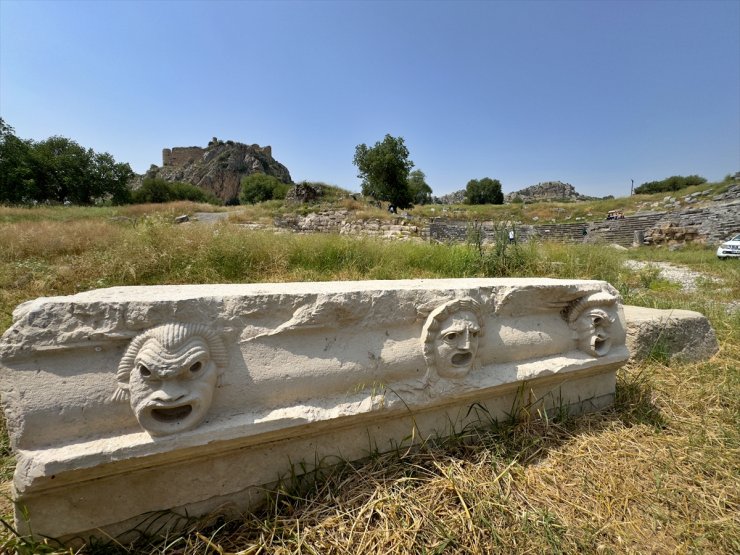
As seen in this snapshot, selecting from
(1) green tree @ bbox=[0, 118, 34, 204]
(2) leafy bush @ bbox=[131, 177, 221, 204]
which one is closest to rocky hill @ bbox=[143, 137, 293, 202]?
(2) leafy bush @ bbox=[131, 177, 221, 204]

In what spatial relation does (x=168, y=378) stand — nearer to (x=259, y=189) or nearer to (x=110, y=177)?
(x=110, y=177)

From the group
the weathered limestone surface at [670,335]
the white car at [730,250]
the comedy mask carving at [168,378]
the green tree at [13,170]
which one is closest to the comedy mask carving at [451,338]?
the comedy mask carving at [168,378]

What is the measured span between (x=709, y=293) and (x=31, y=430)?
6323 mm

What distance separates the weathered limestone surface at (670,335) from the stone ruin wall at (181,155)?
4997cm

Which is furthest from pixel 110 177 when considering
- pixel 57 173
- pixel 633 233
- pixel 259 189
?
pixel 633 233

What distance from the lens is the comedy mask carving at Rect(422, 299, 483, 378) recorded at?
53.3 inches

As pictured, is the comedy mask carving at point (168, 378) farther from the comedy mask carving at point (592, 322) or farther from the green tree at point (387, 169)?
the green tree at point (387, 169)

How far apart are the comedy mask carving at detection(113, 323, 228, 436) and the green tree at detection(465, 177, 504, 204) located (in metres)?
41.7

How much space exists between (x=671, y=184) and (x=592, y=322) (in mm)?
40641

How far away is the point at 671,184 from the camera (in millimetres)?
30062

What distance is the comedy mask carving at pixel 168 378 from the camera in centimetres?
94

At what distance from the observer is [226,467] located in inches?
43.5

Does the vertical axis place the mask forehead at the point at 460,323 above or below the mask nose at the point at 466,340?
above

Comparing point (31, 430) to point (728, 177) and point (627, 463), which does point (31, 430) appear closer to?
point (627, 463)
